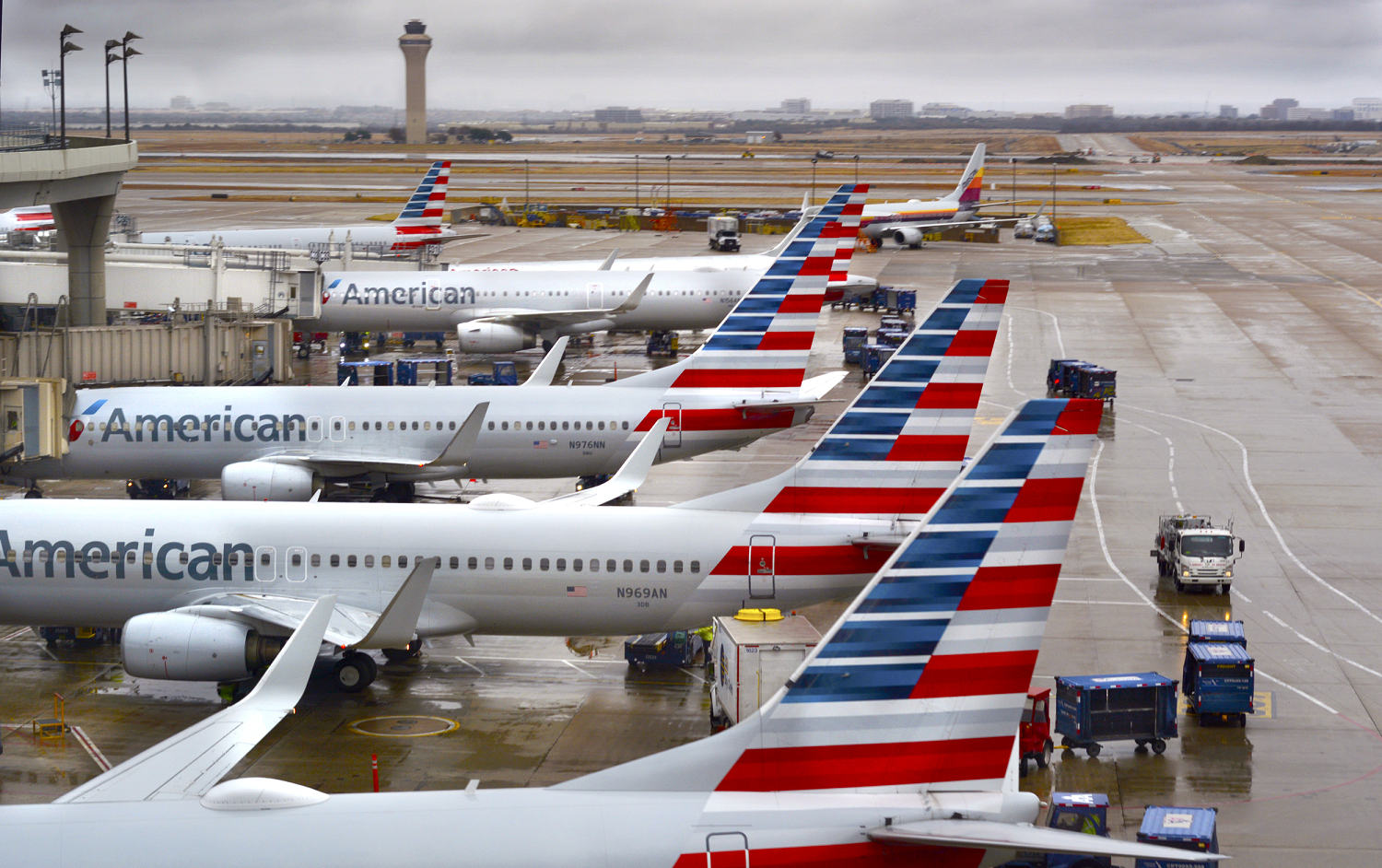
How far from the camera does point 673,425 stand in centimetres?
4219

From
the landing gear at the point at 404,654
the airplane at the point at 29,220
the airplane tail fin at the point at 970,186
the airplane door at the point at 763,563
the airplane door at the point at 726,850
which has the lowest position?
the landing gear at the point at 404,654

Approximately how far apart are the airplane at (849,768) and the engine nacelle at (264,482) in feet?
87.9

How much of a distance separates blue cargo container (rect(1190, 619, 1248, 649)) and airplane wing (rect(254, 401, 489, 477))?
19558 mm

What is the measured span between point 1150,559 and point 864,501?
15124 mm

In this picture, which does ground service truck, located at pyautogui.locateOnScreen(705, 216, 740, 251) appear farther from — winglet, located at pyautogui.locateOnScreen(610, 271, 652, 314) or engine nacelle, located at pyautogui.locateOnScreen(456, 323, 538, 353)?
engine nacelle, located at pyautogui.locateOnScreen(456, 323, 538, 353)

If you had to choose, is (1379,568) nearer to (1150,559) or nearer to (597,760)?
(1150,559)

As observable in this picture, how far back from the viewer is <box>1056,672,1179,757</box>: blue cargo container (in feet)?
87.2

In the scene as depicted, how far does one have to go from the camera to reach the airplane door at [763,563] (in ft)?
91.4

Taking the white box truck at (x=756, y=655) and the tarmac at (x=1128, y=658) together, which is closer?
the tarmac at (x=1128, y=658)

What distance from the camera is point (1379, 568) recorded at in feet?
127

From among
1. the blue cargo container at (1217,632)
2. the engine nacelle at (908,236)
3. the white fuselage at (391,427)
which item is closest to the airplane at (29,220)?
the engine nacelle at (908,236)

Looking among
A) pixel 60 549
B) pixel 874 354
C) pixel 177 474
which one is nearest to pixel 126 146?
pixel 177 474

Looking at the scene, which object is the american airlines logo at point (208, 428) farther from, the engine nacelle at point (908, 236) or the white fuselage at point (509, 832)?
the engine nacelle at point (908, 236)

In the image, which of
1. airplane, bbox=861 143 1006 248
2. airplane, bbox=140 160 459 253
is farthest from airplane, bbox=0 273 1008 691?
airplane, bbox=861 143 1006 248
